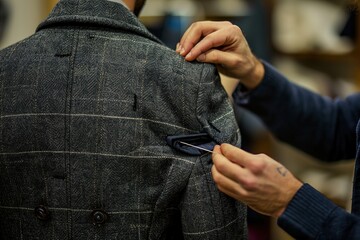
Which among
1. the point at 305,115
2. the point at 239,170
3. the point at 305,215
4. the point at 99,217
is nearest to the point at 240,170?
the point at 239,170

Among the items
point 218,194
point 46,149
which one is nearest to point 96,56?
point 46,149

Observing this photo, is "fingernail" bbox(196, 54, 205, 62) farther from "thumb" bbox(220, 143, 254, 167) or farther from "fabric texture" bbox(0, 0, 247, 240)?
"thumb" bbox(220, 143, 254, 167)

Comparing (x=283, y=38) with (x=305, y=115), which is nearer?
(x=305, y=115)

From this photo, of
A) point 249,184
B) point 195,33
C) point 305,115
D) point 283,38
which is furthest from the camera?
point 283,38

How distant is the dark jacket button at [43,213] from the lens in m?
0.87

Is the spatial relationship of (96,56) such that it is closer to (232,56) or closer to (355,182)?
(232,56)

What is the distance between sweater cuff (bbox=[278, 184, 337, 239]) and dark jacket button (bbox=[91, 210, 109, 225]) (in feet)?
0.90

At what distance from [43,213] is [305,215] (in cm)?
42

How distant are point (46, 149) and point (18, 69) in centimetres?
14

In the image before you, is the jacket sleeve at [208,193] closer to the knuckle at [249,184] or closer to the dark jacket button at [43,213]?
the knuckle at [249,184]

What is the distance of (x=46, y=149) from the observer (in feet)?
2.83

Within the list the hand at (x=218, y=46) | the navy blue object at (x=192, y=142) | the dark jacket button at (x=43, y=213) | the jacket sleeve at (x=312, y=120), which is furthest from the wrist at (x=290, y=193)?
the jacket sleeve at (x=312, y=120)

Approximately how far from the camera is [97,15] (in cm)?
86

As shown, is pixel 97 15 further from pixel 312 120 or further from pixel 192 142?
pixel 312 120
